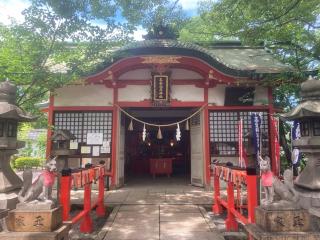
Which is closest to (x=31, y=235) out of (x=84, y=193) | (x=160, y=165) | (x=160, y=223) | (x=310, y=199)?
(x=84, y=193)

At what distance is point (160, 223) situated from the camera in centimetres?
657

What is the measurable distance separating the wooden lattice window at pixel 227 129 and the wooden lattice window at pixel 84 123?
428cm

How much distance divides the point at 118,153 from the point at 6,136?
557 centimetres

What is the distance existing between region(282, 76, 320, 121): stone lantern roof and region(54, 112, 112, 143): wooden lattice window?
7512 mm

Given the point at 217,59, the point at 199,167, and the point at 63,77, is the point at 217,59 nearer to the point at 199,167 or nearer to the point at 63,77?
the point at 199,167

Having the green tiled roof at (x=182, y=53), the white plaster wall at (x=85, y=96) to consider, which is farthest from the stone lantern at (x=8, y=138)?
the white plaster wall at (x=85, y=96)

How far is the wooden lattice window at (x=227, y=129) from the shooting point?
11.4 metres

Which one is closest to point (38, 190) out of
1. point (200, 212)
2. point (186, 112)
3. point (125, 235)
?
point (125, 235)

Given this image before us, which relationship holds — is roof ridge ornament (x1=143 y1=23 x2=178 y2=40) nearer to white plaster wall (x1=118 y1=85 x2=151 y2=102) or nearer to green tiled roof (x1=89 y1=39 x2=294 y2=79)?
green tiled roof (x1=89 y1=39 x2=294 y2=79)

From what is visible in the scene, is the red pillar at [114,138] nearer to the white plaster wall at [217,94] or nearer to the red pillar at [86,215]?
the white plaster wall at [217,94]

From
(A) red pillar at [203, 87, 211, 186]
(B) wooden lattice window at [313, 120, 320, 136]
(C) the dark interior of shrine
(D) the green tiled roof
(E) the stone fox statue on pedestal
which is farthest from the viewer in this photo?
(C) the dark interior of shrine

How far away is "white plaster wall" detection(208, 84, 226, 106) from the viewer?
11.7 m

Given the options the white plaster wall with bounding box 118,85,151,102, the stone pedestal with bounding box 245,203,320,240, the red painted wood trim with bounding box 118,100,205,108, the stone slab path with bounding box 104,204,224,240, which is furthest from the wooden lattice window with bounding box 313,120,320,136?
the white plaster wall with bounding box 118,85,151,102

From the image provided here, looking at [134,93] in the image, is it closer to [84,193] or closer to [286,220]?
[84,193]
